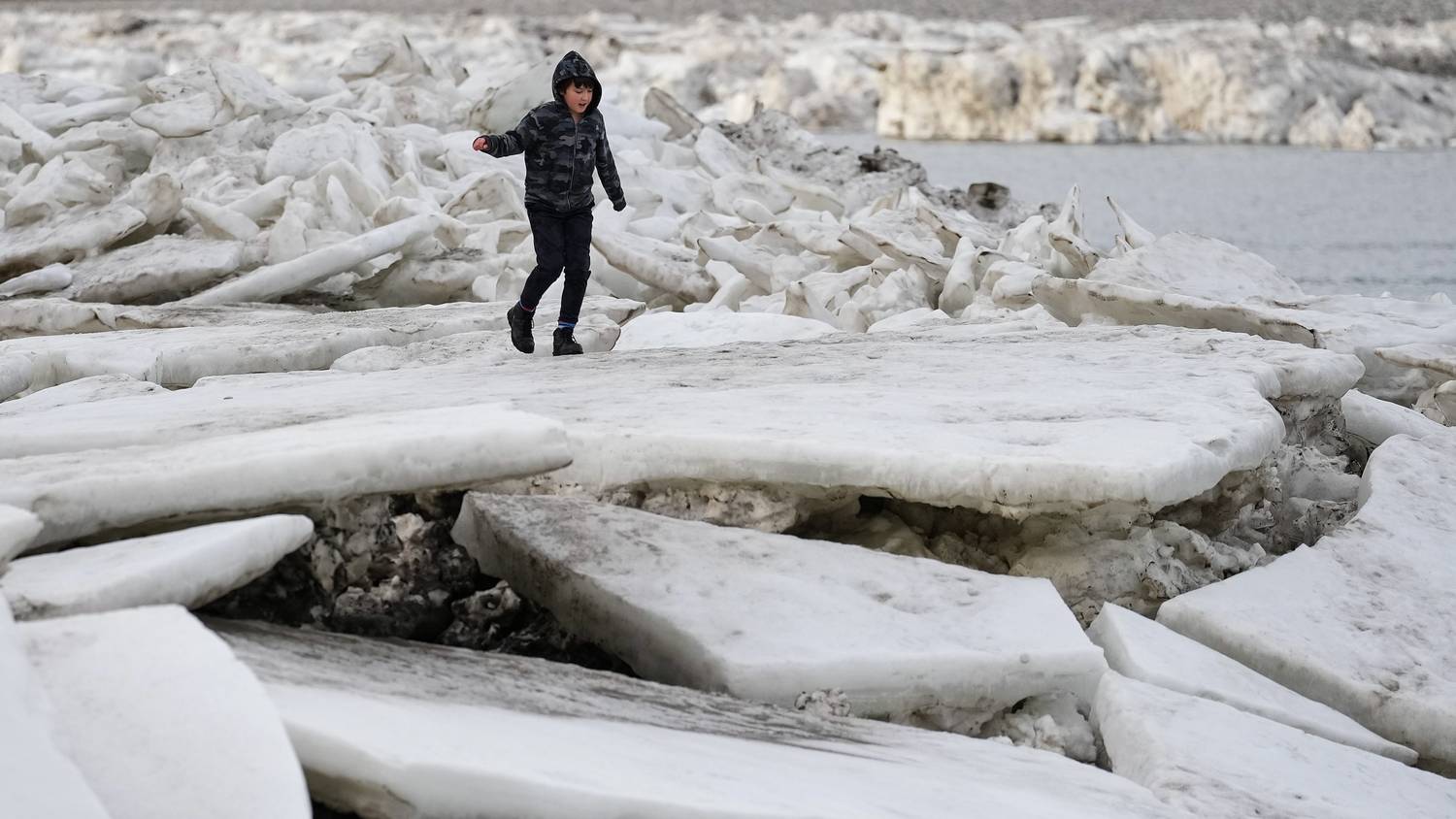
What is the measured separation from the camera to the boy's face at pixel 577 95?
Answer: 352 cm

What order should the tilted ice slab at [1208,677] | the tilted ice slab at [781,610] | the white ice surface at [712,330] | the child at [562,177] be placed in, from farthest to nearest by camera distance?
the white ice surface at [712,330]
the child at [562,177]
the tilted ice slab at [1208,677]
the tilted ice slab at [781,610]

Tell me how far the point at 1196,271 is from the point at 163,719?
3781 mm

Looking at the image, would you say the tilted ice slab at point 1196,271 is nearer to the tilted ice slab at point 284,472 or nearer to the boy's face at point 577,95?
the boy's face at point 577,95

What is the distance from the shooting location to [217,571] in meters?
1.78

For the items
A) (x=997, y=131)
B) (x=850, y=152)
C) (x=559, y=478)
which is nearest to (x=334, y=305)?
(x=559, y=478)

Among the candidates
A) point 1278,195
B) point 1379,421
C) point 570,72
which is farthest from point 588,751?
point 1278,195

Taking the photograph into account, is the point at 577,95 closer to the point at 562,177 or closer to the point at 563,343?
the point at 562,177

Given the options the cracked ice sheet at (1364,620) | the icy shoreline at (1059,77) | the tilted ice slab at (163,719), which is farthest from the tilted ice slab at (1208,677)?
the icy shoreline at (1059,77)

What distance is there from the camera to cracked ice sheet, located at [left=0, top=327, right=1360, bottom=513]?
2398mm

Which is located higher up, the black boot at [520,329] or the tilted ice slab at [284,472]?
the tilted ice slab at [284,472]

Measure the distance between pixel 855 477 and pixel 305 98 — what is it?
715 cm

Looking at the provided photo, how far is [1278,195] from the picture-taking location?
674 inches

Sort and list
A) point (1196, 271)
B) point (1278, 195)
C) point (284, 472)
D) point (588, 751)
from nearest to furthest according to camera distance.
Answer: point (588, 751)
point (284, 472)
point (1196, 271)
point (1278, 195)

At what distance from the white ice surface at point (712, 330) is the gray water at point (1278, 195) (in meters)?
7.09
